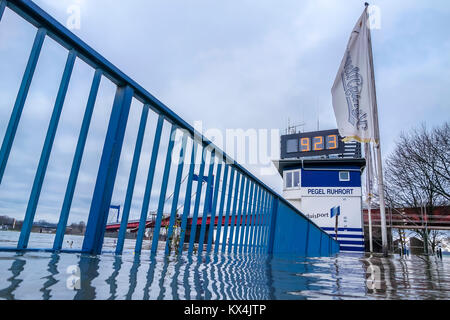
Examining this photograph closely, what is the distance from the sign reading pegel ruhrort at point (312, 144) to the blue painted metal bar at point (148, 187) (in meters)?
18.7

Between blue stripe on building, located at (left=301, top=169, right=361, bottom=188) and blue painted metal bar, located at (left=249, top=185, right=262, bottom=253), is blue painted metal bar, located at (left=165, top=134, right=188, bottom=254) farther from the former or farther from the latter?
blue stripe on building, located at (left=301, top=169, right=361, bottom=188)

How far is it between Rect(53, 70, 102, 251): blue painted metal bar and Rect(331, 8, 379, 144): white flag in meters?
7.18

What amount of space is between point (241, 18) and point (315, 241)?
16.4m

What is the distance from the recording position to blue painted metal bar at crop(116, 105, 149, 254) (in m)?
1.66

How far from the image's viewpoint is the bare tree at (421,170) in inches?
594

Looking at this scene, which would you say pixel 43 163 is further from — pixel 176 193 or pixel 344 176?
pixel 344 176

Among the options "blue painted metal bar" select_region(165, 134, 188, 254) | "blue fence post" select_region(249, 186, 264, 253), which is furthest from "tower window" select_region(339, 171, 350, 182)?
"blue painted metal bar" select_region(165, 134, 188, 254)

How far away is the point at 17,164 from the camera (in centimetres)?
113

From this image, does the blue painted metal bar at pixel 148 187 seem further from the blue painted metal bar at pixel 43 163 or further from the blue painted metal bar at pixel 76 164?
the blue painted metal bar at pixel 43 163

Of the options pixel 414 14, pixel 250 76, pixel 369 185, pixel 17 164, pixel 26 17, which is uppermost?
pixel 250 76

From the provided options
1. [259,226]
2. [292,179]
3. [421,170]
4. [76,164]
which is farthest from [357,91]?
[292,179]

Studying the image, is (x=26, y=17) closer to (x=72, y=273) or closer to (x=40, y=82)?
(x=40, y=82)
